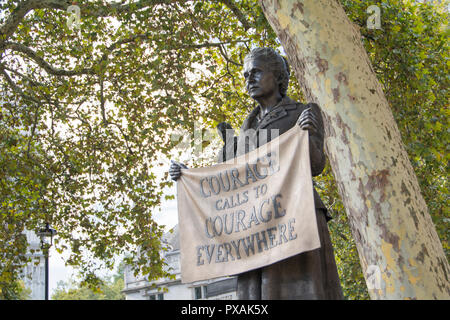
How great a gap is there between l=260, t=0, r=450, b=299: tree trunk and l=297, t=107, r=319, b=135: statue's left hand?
2039 millimetres

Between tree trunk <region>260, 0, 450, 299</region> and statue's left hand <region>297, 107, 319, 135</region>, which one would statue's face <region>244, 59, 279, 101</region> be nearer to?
statue's left hand <region>297, 107, 319, 135</region>

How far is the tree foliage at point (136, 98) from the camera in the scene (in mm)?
9695

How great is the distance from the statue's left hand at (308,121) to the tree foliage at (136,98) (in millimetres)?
6052

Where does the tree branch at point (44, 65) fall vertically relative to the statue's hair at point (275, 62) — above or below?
above

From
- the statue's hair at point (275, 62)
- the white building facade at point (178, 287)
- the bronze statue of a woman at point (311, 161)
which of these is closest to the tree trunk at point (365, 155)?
the bronze statue of a woman at point (311, 161)

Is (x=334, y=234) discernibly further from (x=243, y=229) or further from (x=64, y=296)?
(x=64, y=296)

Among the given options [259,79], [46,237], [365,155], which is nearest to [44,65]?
[46,237]

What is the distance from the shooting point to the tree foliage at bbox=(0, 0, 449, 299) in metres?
9.70

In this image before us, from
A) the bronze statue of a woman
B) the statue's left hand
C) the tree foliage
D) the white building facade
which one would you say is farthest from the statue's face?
the white building facade

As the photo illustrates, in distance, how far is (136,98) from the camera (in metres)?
→ 12.4

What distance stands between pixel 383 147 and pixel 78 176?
358 inches

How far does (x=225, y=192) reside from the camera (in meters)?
4.01

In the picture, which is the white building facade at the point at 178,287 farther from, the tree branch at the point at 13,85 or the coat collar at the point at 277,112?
the coat collar at the point at 277,112

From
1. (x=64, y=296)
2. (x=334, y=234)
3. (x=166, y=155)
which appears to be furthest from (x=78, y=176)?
(x=64, y=296)
